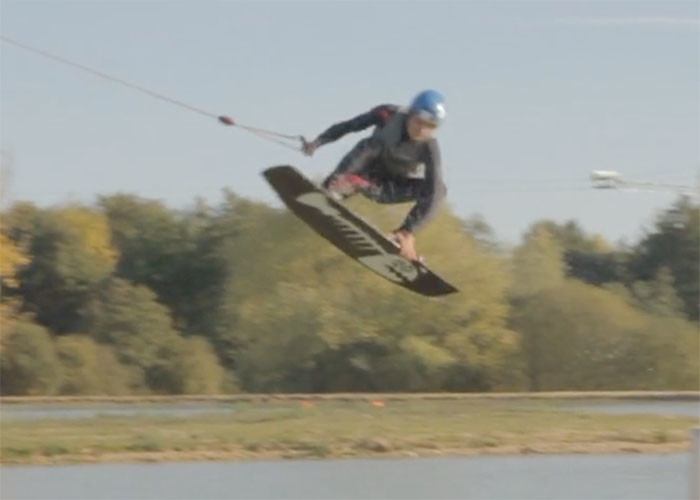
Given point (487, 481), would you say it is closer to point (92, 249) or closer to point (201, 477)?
point (201, 477)

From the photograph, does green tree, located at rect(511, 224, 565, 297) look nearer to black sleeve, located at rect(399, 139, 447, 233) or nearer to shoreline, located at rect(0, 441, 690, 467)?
shoreline, located at rect(0, 441, 690, 467)

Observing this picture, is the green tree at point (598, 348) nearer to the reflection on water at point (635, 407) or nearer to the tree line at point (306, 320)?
the tree line at point (306, 320)

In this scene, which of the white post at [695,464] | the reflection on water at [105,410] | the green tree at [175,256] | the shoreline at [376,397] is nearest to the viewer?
the white post at [695,464]

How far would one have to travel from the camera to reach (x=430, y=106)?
9.90 metres

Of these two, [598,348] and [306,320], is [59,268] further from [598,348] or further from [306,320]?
[598,348]

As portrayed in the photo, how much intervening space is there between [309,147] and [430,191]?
0.73 meters

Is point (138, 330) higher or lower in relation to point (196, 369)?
higher

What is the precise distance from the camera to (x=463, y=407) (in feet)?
109

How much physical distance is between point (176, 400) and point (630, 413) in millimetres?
12312

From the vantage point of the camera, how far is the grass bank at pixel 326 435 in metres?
24.2

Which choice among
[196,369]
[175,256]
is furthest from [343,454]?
[175,256]

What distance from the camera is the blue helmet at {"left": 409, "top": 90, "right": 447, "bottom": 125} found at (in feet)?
32.4

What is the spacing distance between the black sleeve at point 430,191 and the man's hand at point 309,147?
64 centimetres

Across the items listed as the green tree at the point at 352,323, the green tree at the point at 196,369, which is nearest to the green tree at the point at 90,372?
the green tree at the point at 196,369
